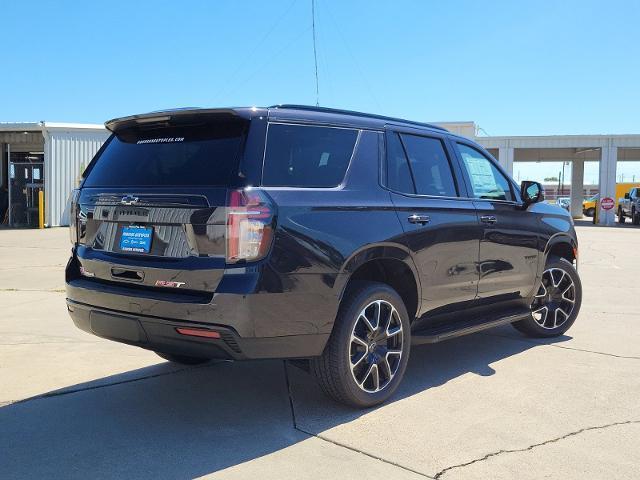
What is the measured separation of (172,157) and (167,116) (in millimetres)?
261

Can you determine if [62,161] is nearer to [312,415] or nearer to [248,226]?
[312,415]

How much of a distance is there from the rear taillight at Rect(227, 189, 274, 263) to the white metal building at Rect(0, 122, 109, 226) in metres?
22.4

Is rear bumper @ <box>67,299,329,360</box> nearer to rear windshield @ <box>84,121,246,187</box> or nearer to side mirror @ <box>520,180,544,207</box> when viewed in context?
rear windshield @ <box>84,121,246,187</box>

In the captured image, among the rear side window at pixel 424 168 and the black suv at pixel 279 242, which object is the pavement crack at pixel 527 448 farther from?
the rear side window at pixel 424 168

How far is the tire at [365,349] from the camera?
3.66 meters

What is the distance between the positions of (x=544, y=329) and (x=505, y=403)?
211 centimetres

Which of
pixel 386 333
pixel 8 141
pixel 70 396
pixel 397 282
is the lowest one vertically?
pixel 70 396

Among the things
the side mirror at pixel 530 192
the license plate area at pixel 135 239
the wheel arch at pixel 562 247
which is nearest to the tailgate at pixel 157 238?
the license plate area at pixel 135 239

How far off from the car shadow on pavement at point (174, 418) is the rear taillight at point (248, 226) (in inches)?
43.3

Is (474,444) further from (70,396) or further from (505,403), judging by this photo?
(70,396)

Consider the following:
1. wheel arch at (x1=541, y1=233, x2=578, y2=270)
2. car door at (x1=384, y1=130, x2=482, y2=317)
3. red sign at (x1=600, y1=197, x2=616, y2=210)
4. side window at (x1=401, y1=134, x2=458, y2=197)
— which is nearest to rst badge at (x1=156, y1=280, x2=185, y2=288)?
car door at (x1=384, y1=130, x2=482, y2=317)

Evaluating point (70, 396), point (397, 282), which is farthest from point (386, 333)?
point (70, 396)

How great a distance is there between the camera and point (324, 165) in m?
3.76

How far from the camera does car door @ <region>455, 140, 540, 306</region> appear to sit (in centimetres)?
493
